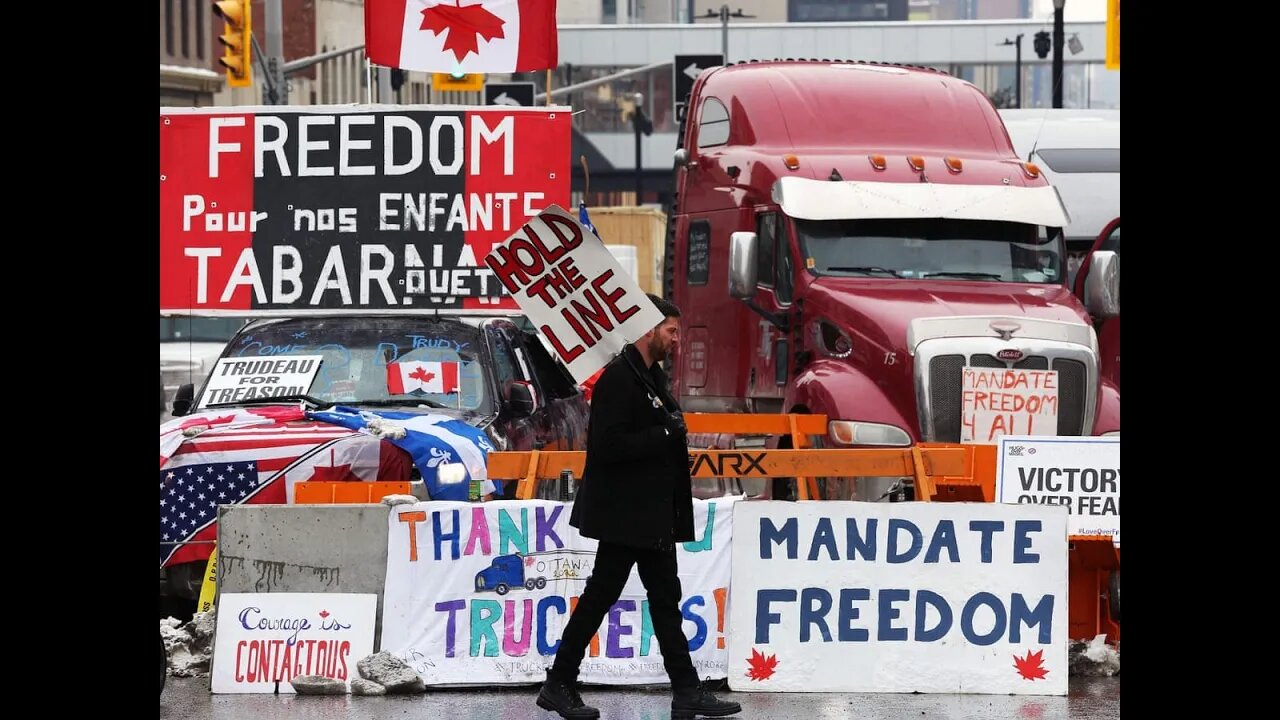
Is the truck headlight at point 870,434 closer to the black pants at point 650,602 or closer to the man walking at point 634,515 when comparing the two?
the man walking at point 634,515

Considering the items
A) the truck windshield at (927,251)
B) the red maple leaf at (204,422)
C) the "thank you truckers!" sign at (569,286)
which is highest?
the truck windshield at (927,251)

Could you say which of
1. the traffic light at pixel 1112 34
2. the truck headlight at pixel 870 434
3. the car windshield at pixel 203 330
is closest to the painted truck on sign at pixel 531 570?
the truck headlight at pixel 870 434

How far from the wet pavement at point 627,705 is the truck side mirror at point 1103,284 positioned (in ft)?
18.5

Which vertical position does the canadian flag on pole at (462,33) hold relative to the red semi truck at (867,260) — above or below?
above

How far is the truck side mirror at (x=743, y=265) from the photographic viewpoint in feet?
48.0

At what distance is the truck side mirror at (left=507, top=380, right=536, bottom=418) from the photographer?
12.9 meters

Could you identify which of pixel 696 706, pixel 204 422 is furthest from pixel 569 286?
pixel 204 422

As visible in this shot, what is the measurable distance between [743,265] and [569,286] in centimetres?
548

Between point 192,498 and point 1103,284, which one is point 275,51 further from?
point 192,498
